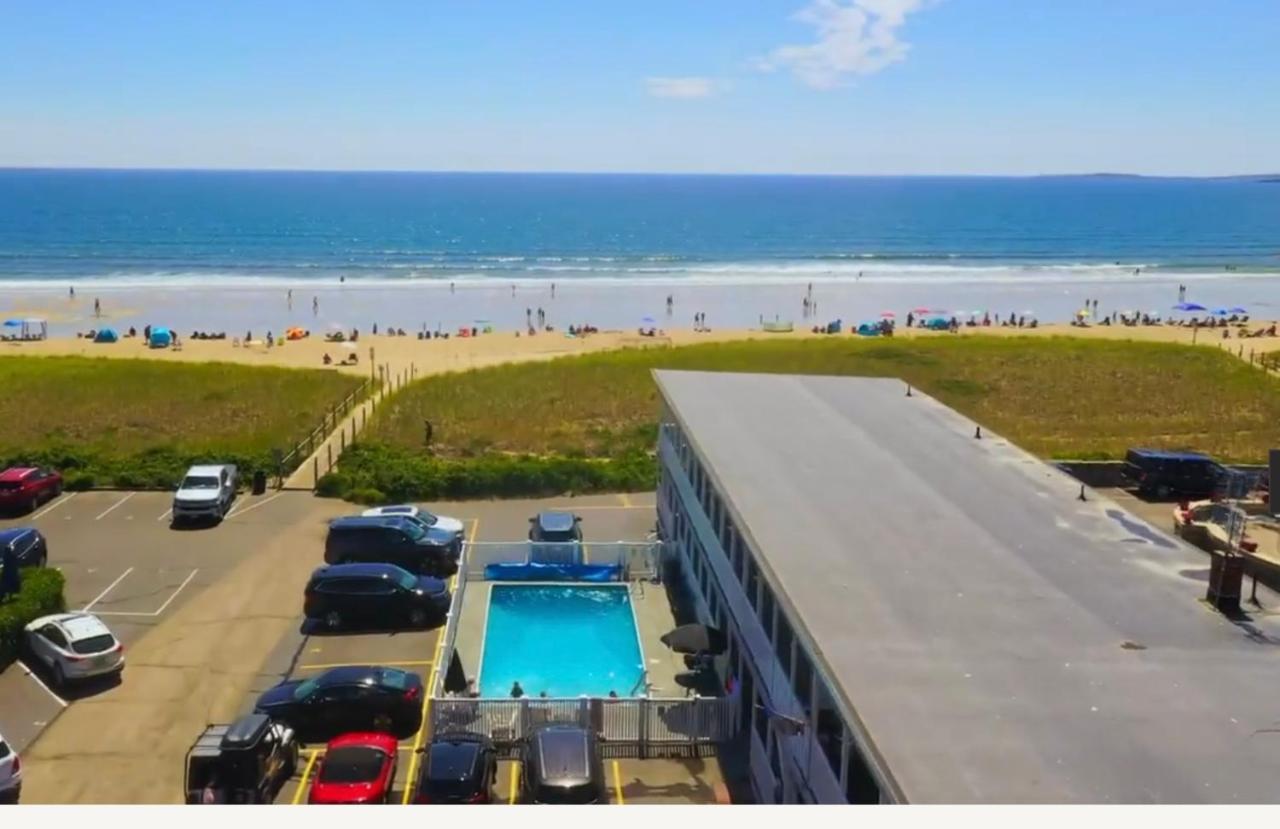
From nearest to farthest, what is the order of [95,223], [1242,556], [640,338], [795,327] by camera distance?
[1242,556]
[640,338]
[795,327]
[95,223]

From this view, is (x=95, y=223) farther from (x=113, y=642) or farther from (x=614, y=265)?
(x=113, y=642)

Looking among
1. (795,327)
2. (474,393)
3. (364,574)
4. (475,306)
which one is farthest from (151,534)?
(475,306)

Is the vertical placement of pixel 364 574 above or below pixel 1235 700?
below

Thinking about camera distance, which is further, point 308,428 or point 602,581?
point 308,428

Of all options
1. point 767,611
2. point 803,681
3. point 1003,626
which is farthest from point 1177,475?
point 803,681

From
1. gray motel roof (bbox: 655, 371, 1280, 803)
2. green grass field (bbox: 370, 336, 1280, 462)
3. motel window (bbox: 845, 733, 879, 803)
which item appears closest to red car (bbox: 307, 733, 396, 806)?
gray motel roof (bbox: 655, 371, 1280, 803)

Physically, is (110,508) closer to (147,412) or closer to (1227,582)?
(147,412)

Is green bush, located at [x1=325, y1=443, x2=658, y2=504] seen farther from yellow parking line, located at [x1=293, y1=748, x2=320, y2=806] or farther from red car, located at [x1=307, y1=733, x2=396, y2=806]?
red car, located at [x1=307, y1=733, x2=396, y2=806]
